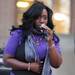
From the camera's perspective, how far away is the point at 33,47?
16.6 feet

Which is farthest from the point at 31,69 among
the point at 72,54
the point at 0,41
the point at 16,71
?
the point at 0,41

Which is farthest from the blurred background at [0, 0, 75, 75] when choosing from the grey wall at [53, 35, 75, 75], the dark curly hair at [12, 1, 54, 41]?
the dark curly hair at [12, 1, 54, 41]

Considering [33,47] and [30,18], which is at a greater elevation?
[30,18]

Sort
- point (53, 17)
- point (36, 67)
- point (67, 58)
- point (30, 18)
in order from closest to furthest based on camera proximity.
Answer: point (36, 67) < point (30, 18) < point (67, 58) < point (53, 17)

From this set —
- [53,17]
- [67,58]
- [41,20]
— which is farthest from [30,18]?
[53,17]

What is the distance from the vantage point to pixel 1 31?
39.4ft

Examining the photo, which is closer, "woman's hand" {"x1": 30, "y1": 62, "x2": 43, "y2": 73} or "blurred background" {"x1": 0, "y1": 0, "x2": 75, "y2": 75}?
"woman's hand" {"x1": 30, "y1": 62, "x2": 43, "y2": 73}

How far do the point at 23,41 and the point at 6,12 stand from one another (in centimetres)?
703

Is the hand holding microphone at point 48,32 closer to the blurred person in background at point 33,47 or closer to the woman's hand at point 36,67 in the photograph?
the blurred person in background at point 33,47

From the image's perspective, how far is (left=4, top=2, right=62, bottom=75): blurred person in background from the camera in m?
5.04

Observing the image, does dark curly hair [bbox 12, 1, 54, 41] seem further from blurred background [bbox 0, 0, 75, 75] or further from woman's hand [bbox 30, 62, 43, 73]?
blurred background [bbox 0, 0, 75, 75]

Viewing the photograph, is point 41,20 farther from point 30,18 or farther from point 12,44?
point 12,44

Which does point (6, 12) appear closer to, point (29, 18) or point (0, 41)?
point (0, 41)

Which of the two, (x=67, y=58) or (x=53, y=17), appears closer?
(x=67, y=58)
